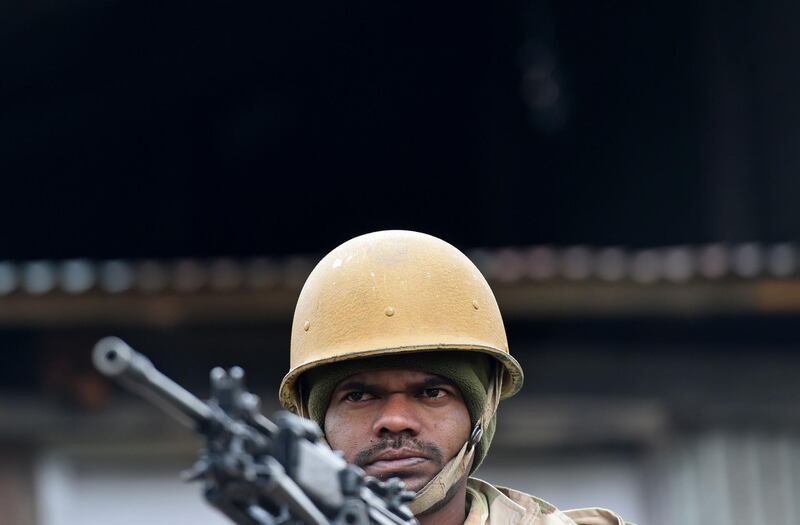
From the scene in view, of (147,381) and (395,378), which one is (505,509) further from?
(147,381)

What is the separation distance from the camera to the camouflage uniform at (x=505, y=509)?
14.2 ft

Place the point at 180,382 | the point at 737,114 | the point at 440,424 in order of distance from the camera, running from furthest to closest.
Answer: the point at 737,114
the point at 180,382
the point at 440,424

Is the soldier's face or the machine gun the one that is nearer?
the machine gun

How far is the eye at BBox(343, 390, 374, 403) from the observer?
4.17 meters

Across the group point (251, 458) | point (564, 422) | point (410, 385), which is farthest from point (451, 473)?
point (564, 422)

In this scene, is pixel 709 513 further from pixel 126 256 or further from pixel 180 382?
pixel 126 256

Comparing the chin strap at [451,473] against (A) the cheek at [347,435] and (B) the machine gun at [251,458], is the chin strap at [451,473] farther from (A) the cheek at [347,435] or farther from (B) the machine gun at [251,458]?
(B) the machine gun at [251,458]

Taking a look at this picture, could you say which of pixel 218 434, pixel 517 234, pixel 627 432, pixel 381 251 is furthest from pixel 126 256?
pixel 218 434

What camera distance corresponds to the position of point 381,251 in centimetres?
437

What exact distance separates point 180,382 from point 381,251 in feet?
13.6

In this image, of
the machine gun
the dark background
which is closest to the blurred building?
the dark background

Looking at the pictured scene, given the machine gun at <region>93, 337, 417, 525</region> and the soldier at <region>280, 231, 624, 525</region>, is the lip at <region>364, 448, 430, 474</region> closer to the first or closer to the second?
the soldier at <region>280, 231, 624, 525</region>

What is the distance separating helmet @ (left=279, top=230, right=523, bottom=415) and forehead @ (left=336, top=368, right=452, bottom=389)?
4 centimetres

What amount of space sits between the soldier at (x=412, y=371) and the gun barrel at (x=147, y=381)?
112 cm
